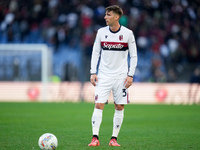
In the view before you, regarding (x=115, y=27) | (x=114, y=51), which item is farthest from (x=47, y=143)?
(x=115, y=27)

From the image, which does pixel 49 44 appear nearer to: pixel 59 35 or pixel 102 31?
pixel 59 35

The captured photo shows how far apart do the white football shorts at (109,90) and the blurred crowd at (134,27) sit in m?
13.8

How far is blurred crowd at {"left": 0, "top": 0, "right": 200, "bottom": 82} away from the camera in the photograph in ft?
69.0

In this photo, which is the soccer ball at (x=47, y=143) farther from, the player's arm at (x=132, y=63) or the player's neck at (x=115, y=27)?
the player's neck at (x=115, y=27)

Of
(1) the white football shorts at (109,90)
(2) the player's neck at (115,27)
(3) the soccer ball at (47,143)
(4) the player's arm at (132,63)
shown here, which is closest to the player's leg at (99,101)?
(1) the white football shorts at (109,90)

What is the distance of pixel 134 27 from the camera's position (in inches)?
883

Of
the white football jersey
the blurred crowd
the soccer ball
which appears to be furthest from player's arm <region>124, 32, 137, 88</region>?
the blurred crowd

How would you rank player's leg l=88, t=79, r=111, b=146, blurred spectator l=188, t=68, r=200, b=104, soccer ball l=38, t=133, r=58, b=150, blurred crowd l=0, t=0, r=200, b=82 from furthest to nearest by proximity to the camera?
blurred crowd l=0, t=0, r=200, b=82, blurred spectator l=188, t=68, r=200, b=104, player's leg l=88, t=79, r=111, b=146, soccer ball l=38, t=133, r=58, b=150

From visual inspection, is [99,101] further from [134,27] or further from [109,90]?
[134,27]

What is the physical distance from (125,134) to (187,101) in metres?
12.1

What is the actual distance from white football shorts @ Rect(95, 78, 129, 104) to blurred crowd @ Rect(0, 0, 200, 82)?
1379 centimetres

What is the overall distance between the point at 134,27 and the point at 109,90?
1627 centimetres

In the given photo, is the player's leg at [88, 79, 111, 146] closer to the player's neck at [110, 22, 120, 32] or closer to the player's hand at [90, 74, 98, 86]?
the player's hand at [90, 74, 98, 86]

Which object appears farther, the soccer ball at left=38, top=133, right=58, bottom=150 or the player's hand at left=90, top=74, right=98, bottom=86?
the player's hand at left=90, top=74, right=98, bottom=86
